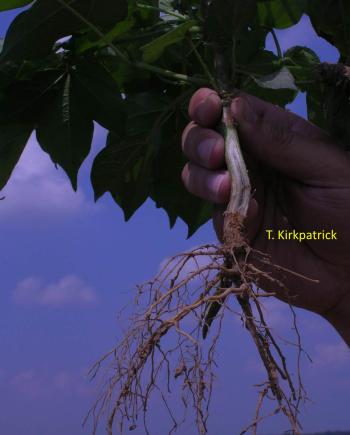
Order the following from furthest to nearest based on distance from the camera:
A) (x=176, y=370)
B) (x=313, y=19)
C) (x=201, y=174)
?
(x=313, y=19) < (x=201, y=174) < (x=176, y=370)

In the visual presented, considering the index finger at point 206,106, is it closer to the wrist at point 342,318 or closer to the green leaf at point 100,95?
the green leaf at point 100,95

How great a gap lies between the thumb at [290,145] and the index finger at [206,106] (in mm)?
36

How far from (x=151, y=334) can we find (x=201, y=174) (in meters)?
0.21

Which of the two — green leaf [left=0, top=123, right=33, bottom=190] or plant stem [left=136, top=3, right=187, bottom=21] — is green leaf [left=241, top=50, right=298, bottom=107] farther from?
green leaf [left=0, top=123, right=33, bottom=190]

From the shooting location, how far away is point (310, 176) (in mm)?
873

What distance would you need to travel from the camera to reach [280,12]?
0.88 m

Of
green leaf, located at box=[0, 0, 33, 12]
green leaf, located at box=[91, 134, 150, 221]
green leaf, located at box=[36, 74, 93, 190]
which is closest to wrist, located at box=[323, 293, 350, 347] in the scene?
green leaf, located at box=[91, 134, 150, 221]

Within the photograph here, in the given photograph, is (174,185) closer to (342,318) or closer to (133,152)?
(133,152)

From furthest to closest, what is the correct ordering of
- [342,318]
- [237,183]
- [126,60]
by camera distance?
1. [342,318]
2. [126,60]
3. [237,183]

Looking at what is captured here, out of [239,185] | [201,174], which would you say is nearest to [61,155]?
[201,174]

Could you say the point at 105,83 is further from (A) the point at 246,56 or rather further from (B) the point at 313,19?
(B) the point at 313,19

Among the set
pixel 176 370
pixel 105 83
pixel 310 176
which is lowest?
pixel 176 370

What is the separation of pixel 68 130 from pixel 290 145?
28 cm

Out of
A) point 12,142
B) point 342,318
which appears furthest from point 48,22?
point 342,318
